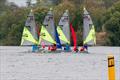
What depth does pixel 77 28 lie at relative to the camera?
355 feet

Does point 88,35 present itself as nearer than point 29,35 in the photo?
Yes

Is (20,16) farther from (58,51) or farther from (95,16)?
(58,51)

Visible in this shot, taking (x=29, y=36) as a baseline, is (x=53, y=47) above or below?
below

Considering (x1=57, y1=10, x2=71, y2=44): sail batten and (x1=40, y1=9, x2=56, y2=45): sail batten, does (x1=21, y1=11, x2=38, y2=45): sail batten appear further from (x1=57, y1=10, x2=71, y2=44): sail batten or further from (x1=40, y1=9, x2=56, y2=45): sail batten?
(x1=57, y1=10, x2=71, y2=44): sail batten

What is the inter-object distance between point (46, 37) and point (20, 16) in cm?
4925

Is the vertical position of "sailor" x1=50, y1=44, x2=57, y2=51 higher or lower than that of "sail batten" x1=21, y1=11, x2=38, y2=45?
lower

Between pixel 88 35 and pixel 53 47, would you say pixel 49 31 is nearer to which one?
pixel 53 47

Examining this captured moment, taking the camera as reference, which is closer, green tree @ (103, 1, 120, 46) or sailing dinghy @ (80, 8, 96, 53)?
sailing dinghy @ (80, 8, 96, 53)

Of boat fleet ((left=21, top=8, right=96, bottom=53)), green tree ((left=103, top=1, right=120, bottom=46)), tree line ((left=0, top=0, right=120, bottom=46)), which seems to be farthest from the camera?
tree line ((left=0, top=0, right=120, bottom=46))

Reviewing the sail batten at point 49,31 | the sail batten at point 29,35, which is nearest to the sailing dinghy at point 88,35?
the sail batten at point 49,31

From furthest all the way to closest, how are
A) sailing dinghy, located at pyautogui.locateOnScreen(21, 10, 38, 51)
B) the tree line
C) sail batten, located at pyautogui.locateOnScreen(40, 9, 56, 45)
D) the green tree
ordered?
the tree line, the green tree, sailing dinghy, located at pyautogui.locateOnScreen(21, 10, 38, 51), sail batten, located at pyautogui.locateOnScreen(40, 9, 56, 45)

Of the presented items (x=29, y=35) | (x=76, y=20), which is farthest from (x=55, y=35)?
(x=76, y=20)

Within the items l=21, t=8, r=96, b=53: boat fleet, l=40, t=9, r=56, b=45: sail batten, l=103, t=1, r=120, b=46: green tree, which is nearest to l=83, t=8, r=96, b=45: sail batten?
l=21, t=8, r=96, b=53: boat fleet

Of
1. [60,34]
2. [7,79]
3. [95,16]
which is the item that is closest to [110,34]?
[95,16]
